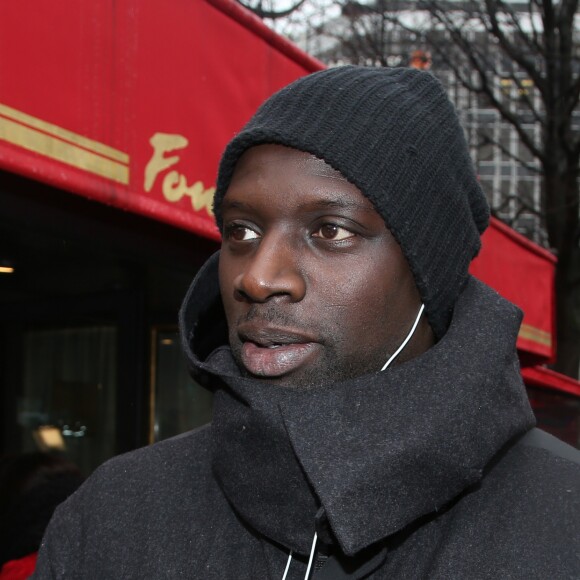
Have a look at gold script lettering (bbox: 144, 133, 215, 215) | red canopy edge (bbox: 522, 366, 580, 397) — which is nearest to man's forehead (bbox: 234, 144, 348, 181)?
gold script lettering (bbox: 144, 133, 215, 215)

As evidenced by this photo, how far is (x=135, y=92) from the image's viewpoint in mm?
2309

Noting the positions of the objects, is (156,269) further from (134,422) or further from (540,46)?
(540,46)

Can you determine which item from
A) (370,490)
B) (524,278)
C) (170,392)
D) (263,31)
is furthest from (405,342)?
(524,278)

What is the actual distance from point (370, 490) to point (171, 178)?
4.60 feet

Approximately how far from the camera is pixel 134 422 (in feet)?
13.4

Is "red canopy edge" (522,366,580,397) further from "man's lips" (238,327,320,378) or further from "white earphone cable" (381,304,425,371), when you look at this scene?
"man's lips" (238,327,320,378)

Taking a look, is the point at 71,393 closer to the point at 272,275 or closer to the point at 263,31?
the point at 263,31

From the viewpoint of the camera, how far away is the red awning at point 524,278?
14.7 feet

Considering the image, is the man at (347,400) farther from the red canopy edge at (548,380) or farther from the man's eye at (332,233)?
the red canopy edge at (548,380)

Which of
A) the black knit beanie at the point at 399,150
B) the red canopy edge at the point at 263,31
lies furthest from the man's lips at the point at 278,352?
the red canopy edge at the point at 263,31

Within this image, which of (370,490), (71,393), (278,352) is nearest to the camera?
(370,490)

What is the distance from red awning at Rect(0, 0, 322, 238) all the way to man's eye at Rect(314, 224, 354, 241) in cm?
83

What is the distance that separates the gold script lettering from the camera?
2.40 meters

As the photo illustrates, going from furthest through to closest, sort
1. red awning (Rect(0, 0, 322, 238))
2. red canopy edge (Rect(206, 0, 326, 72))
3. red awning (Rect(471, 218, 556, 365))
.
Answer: red awning (Rect(471, 218, 556, 365)) → red canopy edge (Rect(206, 0, 326, 72)) → red awning (Rect(0, 0, 322, 238))
